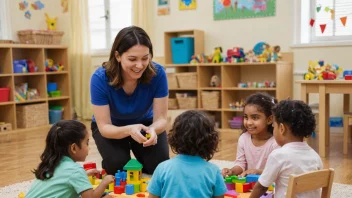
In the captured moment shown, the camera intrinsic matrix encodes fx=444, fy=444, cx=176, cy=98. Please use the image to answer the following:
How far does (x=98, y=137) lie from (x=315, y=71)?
209cm

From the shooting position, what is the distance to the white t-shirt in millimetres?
1563

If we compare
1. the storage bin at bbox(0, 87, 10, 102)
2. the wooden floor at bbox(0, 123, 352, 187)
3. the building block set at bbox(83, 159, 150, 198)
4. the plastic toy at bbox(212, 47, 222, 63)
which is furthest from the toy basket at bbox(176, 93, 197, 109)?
the building block set at bbox(83, 159, 150, 198)

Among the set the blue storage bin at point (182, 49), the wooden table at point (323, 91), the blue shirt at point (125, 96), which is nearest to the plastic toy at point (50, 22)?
the blue storage bin at point (182, 49)

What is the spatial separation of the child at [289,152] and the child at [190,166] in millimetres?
205

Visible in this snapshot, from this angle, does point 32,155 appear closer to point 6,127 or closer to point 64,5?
point 6,127

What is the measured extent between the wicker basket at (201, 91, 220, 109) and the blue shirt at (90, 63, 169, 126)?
2.58 m

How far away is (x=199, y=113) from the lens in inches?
59.7

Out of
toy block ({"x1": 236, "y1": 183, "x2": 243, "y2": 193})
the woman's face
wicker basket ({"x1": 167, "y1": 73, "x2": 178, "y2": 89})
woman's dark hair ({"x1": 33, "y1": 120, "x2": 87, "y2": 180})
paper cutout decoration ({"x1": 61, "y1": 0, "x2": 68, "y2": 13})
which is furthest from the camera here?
paper cutout decoration ({"x1": 61, "y1": 0, "x2": 68, "y2": 13})

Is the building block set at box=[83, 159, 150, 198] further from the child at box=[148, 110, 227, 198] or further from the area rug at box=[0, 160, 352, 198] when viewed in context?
the area rug at box=[0, 160, 352, 198]

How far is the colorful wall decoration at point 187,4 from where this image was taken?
5270 mm

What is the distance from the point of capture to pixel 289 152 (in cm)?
157

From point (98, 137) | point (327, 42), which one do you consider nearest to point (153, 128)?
point (98, 137)

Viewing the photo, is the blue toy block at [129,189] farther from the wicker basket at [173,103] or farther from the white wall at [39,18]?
the white wall at [39,18]

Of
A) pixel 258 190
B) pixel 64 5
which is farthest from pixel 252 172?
pixel 64 5
